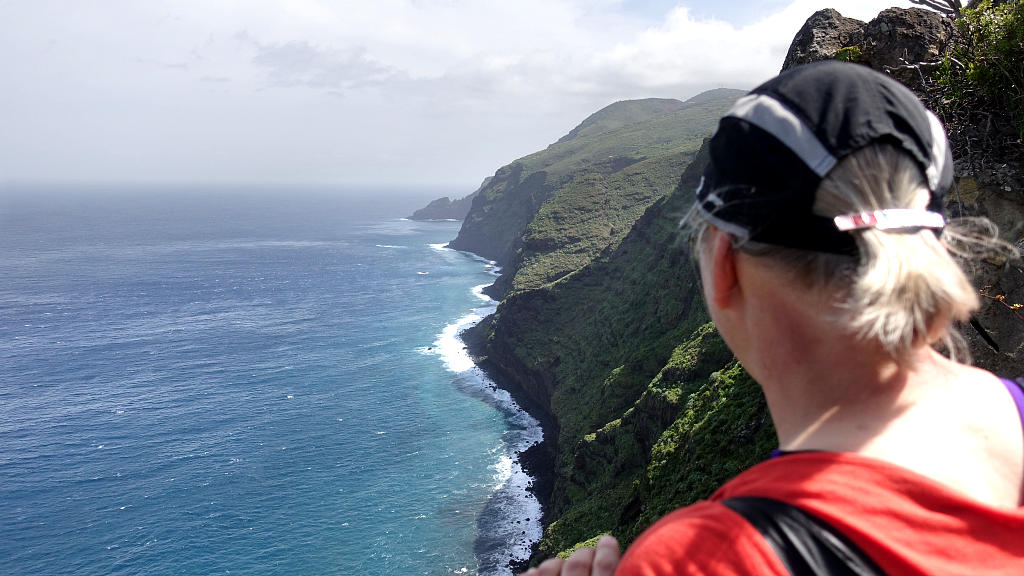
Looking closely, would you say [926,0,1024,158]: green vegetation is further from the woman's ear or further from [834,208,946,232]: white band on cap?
the woman's ear

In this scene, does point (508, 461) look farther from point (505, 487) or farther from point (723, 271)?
point (723, 271)

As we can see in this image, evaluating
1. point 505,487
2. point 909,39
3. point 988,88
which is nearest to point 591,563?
point 988,88

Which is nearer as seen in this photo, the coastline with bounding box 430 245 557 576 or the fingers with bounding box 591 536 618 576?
the fingers with bounding box 591 536 618 576

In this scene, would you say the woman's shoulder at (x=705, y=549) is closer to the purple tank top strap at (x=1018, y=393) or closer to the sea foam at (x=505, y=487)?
the purple tank top strap at (x=1018, y=393)

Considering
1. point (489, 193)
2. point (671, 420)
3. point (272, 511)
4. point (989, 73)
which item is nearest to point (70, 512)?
point (272, 511)

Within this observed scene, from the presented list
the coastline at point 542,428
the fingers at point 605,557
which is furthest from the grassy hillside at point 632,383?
the coastline at point 542,428

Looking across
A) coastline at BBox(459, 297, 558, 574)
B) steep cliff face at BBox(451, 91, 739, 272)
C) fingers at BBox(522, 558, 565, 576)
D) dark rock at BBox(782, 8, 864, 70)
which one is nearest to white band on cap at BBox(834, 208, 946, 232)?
fingers at BBox(522, 558, 565, 576)

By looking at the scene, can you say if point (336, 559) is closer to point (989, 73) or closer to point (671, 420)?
point (671, 420)
